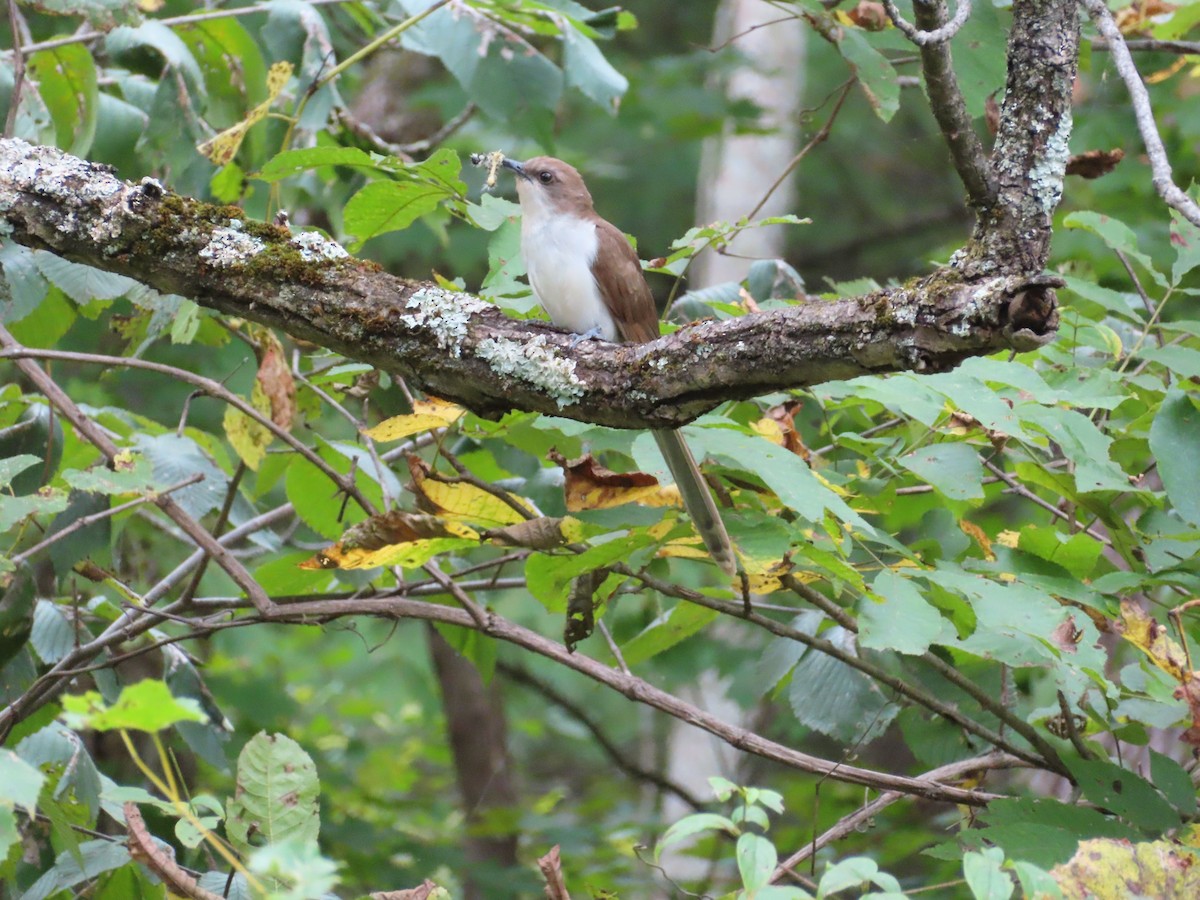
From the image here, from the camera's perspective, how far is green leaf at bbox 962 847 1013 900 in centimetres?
171

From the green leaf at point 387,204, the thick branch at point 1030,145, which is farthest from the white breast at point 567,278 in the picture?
the thick branch at point 1030,145

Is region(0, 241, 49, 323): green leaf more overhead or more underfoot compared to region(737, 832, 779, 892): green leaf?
more overhead

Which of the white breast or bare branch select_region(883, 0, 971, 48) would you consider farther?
the white breast

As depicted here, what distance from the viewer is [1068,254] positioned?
7.43m

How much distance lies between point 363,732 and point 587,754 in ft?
7.84

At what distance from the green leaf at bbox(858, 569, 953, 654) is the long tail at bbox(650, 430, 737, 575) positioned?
1.19 ft

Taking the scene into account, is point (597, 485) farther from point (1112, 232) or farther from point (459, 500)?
point (1112, 232)

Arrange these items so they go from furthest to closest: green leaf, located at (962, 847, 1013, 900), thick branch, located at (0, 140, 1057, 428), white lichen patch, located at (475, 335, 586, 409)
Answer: white lichen patch, located at (475, 335, 586, 409)
thick branch, located at (0, 140, 1057, 428)
green leaf, located at (962, 847, 1013, 900)

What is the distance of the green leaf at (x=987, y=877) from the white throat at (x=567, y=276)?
105 inches

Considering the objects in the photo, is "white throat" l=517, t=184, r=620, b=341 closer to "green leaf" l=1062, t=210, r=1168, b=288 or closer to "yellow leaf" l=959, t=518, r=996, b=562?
"yellow leaf" l=959, t=518, r=996, b=562

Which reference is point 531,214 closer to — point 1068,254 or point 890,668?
point 890,668

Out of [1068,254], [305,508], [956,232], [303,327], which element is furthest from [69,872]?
[956,232]

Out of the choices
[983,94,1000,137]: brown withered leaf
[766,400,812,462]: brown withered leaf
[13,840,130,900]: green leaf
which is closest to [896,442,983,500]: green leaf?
[766,400,812,462]: brown withered leaf

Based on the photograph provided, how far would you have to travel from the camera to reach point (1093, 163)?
3.17 meters
